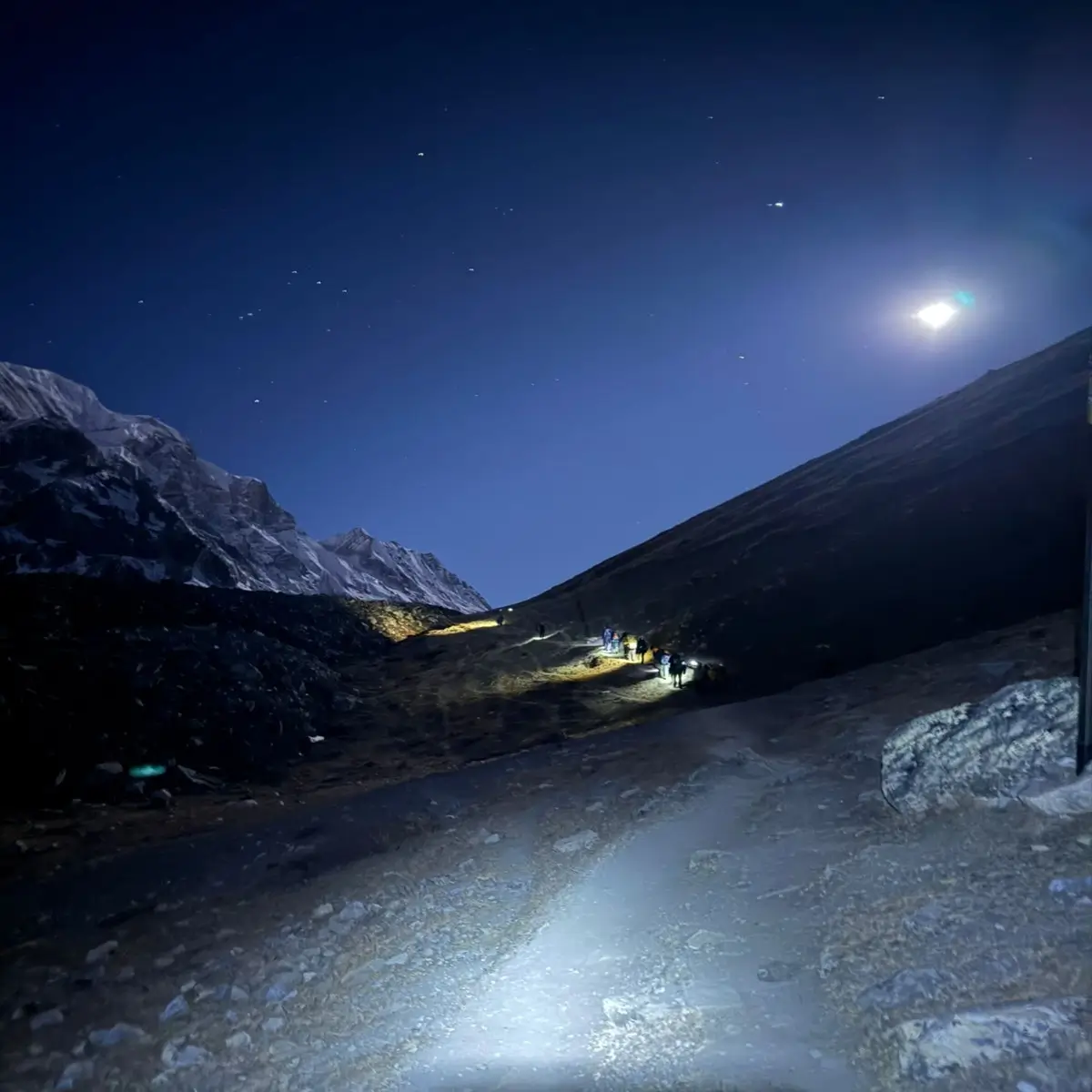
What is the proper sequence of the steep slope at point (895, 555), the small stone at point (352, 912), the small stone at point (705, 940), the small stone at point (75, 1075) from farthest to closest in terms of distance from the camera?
the steep slope at point (895, 555) → the small stone at point (352, 912) → the small stone at point (705, 940) → the small stone at point (75, 1075)

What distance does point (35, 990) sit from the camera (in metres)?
7.59

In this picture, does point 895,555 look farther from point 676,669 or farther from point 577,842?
point 577,842

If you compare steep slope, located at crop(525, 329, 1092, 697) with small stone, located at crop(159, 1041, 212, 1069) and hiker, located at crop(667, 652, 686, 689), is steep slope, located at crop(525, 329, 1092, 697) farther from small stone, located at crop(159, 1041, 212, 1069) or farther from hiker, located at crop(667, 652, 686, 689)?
small stone, located at crop(159, 1041, 212, 1069)

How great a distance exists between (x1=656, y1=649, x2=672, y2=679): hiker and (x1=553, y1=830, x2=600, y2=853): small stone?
16.7 m

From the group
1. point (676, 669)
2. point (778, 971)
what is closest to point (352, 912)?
point (778, 971)

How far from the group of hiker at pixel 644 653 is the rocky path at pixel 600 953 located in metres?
13.9

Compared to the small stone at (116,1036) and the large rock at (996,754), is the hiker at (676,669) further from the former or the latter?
the small stone at (116,1036)

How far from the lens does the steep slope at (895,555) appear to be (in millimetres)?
23031

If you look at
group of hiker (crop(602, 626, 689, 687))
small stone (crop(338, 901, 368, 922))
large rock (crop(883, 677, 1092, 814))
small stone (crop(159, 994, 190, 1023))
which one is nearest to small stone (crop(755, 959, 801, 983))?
large rock (crop(883, 677, 1092, 814))

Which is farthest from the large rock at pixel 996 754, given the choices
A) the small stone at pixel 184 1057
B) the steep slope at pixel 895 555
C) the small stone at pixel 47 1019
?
the steep slope at pixel 895 555

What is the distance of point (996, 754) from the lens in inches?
297

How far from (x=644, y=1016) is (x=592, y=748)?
34.6ft

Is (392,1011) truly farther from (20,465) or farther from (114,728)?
(20,465)

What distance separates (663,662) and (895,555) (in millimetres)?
11200
